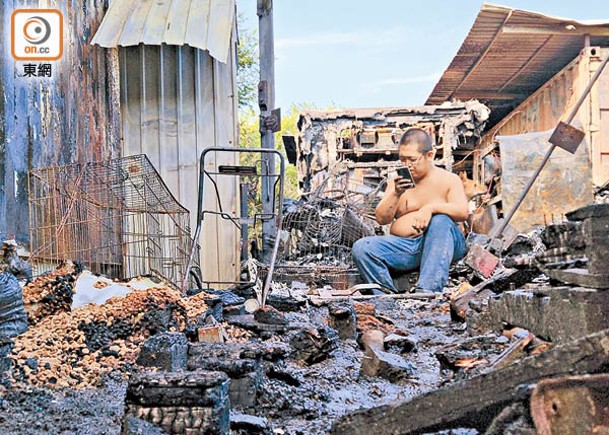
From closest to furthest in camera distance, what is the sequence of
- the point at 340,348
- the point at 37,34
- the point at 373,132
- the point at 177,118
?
the point at 340,348
the point at 37,34
the point at 177,118
the point at 373,132

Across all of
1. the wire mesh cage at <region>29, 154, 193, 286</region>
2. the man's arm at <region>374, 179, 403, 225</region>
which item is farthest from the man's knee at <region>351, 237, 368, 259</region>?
the wire mesh cage at <region>29, 154, 193, 286</region>

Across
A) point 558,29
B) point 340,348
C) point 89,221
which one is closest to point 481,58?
point 558,29

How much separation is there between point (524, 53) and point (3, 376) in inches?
443

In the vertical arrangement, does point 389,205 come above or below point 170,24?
below

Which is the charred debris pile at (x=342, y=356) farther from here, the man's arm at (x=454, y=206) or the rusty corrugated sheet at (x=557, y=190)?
the rusty corrugated sheet at (x=557, y=190)

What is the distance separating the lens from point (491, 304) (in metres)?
3.66

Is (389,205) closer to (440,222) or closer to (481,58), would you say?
(440,222)

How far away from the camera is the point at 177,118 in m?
7.61

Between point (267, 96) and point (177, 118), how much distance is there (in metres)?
1.23

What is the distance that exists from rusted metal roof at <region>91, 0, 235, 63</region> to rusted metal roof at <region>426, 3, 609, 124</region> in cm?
455

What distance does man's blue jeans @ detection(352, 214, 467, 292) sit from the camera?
19.4 ft

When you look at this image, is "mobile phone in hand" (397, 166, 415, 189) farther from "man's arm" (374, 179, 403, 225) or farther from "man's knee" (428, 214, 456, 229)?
"man's knee" (428, 214, 456, 229)

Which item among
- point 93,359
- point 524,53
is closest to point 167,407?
point 93,359

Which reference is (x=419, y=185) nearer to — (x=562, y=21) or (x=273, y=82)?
(x=273, y=82)
